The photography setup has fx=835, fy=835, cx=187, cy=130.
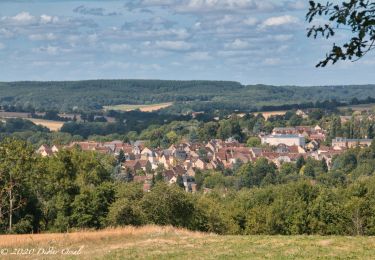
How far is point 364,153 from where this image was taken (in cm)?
13875

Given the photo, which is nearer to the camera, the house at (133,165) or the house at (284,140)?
the house at (133,165)

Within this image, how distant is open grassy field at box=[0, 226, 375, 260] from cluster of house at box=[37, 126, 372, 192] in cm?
9931

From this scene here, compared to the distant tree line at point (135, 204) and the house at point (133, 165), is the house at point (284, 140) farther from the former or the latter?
the distant tree line at point (135, 204)

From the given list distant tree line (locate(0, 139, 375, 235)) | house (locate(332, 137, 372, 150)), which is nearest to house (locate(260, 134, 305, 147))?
house (locate(332, 137, 372, 150))

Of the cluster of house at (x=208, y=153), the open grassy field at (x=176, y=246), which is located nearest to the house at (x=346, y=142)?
the cluster of house at (x=208, y=153)

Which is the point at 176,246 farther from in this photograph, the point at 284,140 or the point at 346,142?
the point at 284,140

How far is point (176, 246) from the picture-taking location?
2406cm

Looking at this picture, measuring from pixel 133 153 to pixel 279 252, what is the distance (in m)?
151

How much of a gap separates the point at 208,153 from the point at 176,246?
148 meters

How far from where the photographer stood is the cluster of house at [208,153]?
14662 centimetres

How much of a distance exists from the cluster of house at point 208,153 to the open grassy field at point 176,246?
326ft

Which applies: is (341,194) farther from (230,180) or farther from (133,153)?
(133,153)

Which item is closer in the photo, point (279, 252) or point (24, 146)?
point (279, 252)

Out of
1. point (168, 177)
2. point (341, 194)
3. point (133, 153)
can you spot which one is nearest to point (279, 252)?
point (341, 194)
